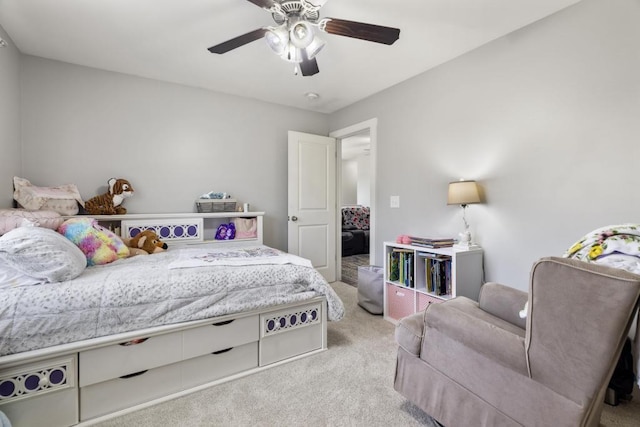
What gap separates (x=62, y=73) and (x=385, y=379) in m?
3.73

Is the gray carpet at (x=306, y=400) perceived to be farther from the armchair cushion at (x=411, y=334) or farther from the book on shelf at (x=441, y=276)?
the book on shelf at (x=441, y=276)

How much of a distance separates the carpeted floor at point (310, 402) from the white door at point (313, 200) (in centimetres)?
181

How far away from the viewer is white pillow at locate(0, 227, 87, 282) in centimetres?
138

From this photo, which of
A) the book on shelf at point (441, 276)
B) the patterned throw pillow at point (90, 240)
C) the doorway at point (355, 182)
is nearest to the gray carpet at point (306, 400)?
the book on shelf at point (441, 276)

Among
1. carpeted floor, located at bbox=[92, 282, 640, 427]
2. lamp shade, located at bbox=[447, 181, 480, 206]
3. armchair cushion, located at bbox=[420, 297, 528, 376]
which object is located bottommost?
carpeted floor, located at bbox=[92, 282, 640, 427]

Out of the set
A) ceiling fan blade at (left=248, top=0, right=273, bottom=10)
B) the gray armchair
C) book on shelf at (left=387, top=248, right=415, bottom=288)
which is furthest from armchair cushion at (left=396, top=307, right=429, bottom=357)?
ceiling fan blade at (left=248, top=0, right=273, bottom=10)

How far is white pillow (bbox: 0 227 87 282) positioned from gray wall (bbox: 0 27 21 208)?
110 centimetres

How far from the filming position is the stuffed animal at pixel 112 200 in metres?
2.63

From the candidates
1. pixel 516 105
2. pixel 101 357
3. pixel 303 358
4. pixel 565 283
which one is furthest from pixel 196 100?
pixel 565 283

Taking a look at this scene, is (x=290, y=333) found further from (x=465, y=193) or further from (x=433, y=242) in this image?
(x=465, y=193)

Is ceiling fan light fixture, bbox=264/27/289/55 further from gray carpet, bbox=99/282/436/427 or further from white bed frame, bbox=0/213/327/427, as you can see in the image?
gray carpet, bbox=99/282/436/427

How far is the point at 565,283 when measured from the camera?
0.92 metres

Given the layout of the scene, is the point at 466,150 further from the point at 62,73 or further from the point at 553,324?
the point at 62,73

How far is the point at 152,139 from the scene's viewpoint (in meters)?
3.00
